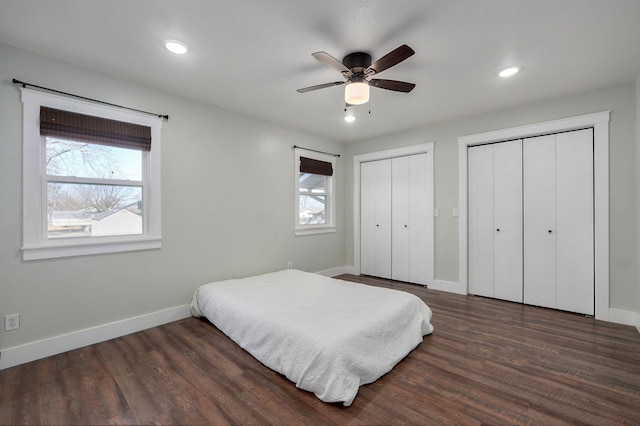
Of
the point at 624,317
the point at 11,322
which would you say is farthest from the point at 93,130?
the point at 624,317

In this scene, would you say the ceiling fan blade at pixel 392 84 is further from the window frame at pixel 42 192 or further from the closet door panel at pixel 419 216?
the window frame at pixel 42 192

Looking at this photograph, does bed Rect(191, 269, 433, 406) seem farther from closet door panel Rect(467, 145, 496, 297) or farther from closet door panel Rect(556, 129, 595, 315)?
closet door panel Rect(556, 129, 595, 315)

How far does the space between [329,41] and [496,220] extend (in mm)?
3255

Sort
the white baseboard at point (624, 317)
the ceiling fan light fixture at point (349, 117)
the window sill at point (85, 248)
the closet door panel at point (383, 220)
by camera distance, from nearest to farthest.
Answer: the window sill at point (85, 248) < the white baseboard at point (624, 317) < the ceiling fan light fixture at point (349, 117) < the closet door panel at point (383, 220)

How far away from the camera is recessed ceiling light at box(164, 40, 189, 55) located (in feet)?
7.35

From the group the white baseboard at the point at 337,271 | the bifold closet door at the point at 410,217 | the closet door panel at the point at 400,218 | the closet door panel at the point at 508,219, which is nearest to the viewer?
the closet door panel at the point at 508,219

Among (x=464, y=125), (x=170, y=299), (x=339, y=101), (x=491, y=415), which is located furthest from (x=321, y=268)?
(x=491, y=415)

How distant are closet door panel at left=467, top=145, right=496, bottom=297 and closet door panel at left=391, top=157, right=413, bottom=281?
96 centimetres

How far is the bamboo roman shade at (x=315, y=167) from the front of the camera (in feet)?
15.3

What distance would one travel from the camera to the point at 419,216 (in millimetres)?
4617

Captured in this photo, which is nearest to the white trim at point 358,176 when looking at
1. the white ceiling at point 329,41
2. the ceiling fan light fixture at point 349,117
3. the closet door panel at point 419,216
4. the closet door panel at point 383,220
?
the closet door panel at point 419,216

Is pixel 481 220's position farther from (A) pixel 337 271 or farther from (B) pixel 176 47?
(B) pixel 176 47

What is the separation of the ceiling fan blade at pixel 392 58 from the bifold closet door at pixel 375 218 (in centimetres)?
285

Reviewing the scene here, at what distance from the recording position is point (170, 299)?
10.3 feet
